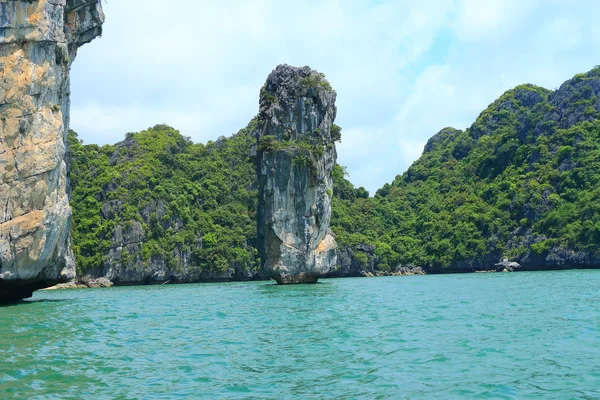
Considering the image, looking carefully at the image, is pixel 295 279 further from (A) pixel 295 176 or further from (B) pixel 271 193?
(A) pixel 295 176

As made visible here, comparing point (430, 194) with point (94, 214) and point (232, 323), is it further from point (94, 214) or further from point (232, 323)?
point (232, 323)

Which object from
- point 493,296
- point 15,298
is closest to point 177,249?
point 15,298

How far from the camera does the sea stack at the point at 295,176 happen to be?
1763 inches

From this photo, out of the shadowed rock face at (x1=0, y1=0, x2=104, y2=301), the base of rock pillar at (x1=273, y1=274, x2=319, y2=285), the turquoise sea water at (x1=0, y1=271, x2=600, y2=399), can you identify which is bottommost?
the turquoise sea water at (x1=0, y1=271, x2=600, y2=399)

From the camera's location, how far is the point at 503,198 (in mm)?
80312

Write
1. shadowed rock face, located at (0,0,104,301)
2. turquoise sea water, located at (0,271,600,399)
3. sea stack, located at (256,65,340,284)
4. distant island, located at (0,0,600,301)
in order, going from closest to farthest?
turquoise sea water, located at (0,271,600,399) → shadowed rock face, located at (0,0,104,301) → distant island, located at (0,0,600,301) → sea stack, located at (256,65,340,284)

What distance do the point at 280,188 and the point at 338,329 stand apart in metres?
29.1

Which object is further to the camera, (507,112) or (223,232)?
(507,112)

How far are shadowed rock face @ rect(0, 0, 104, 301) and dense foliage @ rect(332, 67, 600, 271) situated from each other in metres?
55.1

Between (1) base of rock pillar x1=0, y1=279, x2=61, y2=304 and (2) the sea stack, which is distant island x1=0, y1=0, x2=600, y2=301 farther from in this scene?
(1) base of rock pillar x1=0, y1=279, x2=61, y2=304

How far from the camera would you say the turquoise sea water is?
997 cm

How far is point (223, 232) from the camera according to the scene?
7712cm

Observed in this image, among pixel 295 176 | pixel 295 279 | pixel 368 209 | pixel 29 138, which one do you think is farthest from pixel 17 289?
pixel 368 209

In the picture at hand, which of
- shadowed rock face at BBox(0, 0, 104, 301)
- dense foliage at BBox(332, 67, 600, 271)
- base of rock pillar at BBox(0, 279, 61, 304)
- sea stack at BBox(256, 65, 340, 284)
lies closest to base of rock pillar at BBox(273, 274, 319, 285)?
sea stack at BBox(256, 65, 340, 284)
